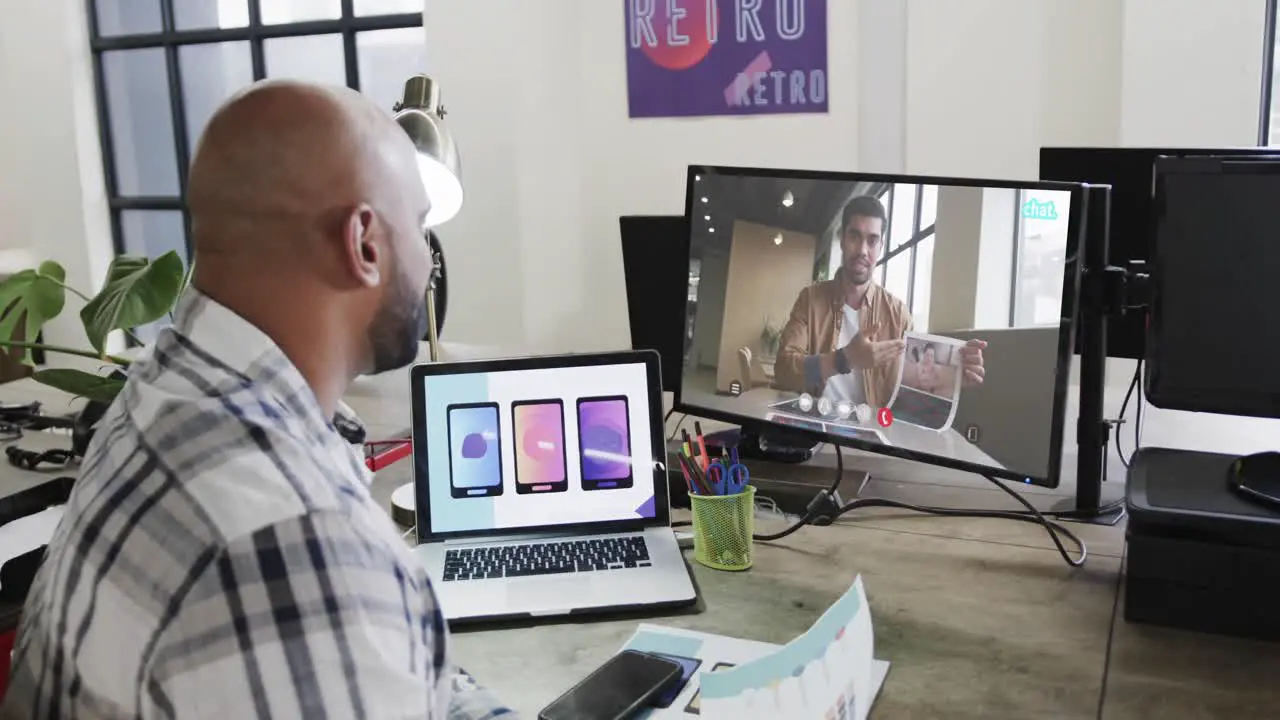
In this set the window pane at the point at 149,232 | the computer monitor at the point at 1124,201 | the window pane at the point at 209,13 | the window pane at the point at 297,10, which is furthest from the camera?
the window pane at the point at 149,232

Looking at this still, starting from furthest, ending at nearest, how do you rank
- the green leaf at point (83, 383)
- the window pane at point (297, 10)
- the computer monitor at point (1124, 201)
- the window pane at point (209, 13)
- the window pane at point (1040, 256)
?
1. the window pane at point (209, 13)
2. the window pane at point (297, 10)
3. the green leaf at point (83, 383)
4. the computer monitor at point (1124, 201)
5. the window pane at point (1040, 256)

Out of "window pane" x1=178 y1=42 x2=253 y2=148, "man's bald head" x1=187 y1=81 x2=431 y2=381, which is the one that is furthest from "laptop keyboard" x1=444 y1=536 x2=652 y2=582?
"window pane" x1=178 y1=42 x2=253 y2=148

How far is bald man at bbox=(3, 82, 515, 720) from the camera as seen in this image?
66 centimetres

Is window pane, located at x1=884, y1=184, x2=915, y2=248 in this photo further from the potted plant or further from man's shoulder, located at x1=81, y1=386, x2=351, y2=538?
the potted plant

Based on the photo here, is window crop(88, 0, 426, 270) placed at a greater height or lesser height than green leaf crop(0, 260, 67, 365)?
greater

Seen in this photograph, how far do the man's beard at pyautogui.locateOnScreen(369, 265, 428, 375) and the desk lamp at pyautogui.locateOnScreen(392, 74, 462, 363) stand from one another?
67 centimetres

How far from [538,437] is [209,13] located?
3.42 m

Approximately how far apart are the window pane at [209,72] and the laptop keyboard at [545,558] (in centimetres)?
330

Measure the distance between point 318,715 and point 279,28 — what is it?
3.79m

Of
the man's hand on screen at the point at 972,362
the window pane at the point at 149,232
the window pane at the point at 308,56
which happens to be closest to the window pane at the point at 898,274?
the man's hand on screen at the point at 972,362

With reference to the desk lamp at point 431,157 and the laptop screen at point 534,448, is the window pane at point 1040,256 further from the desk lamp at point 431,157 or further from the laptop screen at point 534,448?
the desk lamp at point 431,157

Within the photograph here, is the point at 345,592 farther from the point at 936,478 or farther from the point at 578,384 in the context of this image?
the point at 936,478

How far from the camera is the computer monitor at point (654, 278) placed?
1830mm

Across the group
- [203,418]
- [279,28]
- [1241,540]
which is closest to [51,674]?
[203,418]
